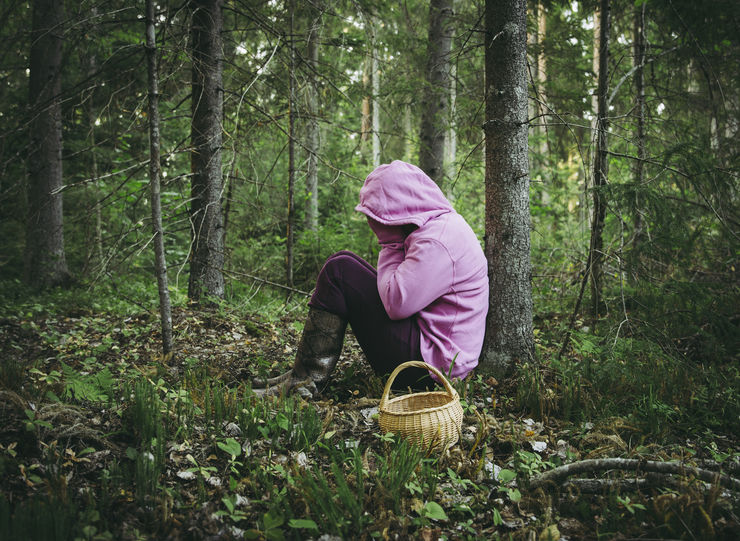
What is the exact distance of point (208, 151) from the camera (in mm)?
5902

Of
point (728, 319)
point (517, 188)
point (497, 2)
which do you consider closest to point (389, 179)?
point (517, 188)

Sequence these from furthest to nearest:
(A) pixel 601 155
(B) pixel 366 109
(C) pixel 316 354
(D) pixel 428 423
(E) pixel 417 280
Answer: (B) pixel 366 109 < (A) pixel 601 155 < (C) pixel 316 354 < (E) pixel 417 280 < (D) pixel 428 423

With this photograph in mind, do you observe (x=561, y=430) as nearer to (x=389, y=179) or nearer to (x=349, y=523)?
(x=349, y=523)

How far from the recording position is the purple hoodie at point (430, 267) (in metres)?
3.12

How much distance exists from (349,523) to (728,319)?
165 inches

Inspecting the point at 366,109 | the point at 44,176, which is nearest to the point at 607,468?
the point at 44,176

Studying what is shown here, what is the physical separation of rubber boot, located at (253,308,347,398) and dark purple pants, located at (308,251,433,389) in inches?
3.7

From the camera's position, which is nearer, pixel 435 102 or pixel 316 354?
pixel 316 354

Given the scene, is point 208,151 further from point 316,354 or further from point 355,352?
point 316,354

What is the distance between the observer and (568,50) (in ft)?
25.2

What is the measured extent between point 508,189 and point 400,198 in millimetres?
969

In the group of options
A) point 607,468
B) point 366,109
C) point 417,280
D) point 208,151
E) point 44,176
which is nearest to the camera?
point 607,468

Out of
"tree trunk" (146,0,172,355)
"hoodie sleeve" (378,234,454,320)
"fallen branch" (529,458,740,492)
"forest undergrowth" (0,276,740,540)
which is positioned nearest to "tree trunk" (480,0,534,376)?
"forest undergrowth" (0,276,740,540)

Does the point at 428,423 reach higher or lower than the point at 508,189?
lower
